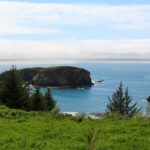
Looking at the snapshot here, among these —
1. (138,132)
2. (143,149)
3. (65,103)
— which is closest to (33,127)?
(138,132)

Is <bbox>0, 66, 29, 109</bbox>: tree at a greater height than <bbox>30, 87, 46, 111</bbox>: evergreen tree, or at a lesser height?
greater

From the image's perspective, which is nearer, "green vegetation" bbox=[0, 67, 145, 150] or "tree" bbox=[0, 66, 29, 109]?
"green vegetation" bbox=[0, 67, 145, 150]

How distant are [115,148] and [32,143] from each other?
3710 mm

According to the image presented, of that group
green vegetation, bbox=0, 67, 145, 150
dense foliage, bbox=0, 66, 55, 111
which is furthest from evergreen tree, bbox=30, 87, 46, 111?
green vegetation, bbox=0, 67, 145, 150

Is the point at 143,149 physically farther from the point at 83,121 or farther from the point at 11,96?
the point at 11,96

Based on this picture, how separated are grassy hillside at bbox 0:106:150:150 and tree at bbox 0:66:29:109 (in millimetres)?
20378

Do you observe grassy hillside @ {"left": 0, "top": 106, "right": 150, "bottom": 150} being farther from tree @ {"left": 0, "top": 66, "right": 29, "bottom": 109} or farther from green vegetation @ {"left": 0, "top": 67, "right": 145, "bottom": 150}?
tree @ {"left": 0, "top": 66, "right": 29, "bottom": 109}

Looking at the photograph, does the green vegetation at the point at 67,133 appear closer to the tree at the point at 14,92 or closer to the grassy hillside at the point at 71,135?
the grassy hillside at the point at 71,135

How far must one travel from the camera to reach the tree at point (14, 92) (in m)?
48.6

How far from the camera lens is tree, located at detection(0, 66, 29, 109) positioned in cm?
4862

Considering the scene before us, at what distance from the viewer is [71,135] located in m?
21.7

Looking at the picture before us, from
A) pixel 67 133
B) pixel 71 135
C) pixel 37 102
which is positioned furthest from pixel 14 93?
pixel 71 135

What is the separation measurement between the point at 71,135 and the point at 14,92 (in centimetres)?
2837

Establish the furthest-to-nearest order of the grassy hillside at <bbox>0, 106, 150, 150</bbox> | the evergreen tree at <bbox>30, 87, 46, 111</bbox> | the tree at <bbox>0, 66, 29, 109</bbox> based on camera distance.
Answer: the evergreen tree at <bbox>30, 87, 46, 111</bbox>
the tree at <bbox>0, 66, 29, 109</bbox>
the grassy hillside at <bbox>0, 106, 150, 150</bbox>
